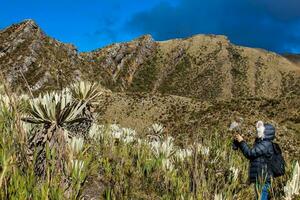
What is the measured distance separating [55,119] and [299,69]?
181915mm

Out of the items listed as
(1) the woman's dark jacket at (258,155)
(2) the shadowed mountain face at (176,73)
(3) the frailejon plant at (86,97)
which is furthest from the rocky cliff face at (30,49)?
(1) the woman's dark jacket at (258,155)

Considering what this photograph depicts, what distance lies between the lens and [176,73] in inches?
7259

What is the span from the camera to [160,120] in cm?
4397

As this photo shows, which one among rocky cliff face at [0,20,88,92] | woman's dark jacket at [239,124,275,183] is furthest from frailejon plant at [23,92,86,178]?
rocky cliff face at [0,20,88,92]

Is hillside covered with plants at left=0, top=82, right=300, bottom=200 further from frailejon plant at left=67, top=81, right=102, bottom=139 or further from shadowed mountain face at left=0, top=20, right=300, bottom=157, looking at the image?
shadowed mountain face at left=0, top=20, right=300, bottom=157

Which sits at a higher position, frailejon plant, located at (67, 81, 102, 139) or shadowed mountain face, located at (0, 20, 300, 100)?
shadowed mountain face, located at (0, 20, 300, 100)

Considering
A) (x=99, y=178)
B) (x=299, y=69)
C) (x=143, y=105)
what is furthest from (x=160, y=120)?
(x=299, y=69)

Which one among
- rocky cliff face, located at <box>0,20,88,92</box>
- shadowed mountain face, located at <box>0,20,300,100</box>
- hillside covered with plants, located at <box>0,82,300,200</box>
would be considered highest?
shadowed mountain face, located at <box>0,20,300,100</box>

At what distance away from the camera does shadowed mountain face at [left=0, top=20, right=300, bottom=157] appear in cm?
4394

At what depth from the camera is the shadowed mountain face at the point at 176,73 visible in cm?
4394

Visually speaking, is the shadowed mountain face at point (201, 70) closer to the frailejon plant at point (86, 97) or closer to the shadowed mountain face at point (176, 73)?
the shadowed mountain face at point (176, 73)

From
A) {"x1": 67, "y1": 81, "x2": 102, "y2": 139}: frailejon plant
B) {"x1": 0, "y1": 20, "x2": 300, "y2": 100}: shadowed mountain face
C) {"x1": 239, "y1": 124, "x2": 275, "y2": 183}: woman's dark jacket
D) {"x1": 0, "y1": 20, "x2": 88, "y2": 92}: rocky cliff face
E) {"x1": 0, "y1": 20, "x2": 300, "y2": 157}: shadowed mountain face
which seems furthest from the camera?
{"x1": 0, "y1": 20, "x2": 300, "y2": 100}: shadowed mountain face

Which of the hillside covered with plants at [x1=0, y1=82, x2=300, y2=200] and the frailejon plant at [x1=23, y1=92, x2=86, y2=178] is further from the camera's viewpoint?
the frailejon plant at [x1=23, y1=92, x2=86, y2=178]

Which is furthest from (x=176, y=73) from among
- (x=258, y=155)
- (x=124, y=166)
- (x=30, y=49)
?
(x=124, y=166)
